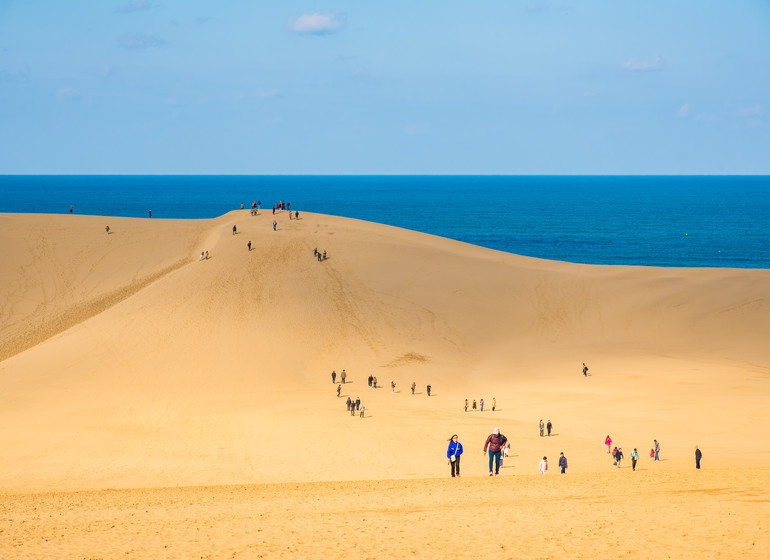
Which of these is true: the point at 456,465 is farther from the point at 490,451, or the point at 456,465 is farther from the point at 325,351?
the point at 325,351

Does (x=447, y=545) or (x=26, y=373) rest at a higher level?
(x=26, y=373)

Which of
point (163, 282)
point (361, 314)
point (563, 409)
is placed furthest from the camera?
point (163, 282)

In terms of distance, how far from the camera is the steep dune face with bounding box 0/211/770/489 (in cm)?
2872

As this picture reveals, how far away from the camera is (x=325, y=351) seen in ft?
148

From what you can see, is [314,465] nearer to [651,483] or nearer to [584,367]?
[651,483]

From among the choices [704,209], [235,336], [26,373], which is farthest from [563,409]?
[704,209]

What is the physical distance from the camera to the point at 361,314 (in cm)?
4953

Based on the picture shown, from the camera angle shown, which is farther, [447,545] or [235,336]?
[235,336]

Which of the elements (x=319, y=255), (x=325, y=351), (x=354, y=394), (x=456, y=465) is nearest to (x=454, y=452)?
(x=456, y=465)

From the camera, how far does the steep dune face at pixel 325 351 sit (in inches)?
1131

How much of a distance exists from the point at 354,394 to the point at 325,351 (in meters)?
6.85

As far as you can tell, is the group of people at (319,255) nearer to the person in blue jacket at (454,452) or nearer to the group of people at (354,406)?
the group of people at (354,406)

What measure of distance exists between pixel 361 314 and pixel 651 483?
1243 inches

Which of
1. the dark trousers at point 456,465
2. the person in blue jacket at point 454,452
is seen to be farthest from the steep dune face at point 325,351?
the person in blue jacket at point 454,452
